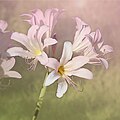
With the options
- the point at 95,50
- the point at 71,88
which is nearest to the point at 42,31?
the point at 95,50

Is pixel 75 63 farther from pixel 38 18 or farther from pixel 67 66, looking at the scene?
pixel 38 18

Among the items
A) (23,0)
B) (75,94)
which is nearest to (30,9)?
(23,0)

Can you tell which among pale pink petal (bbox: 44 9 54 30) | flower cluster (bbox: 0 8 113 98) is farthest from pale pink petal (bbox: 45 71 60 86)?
pale pink petal (bbox: 44 9 54 30)

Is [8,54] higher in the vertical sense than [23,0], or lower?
lower

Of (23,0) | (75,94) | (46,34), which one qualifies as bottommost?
(75,94)

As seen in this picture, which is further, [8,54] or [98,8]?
[98,8]

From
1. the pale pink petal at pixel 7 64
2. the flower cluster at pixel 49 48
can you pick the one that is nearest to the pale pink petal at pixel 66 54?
the flower cluster at pixel 49 48

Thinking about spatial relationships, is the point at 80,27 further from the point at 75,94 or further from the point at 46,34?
the point at 75,94
